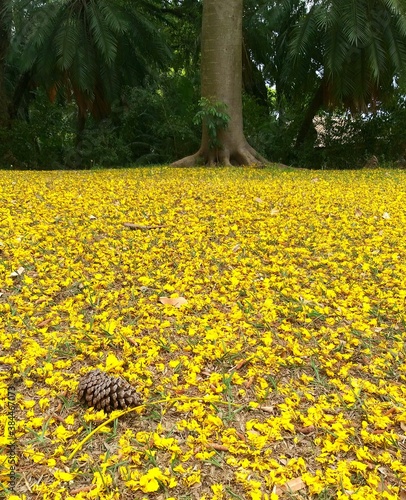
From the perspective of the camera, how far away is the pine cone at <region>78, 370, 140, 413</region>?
6.23 ft

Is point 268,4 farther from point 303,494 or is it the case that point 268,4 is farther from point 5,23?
point 303,494

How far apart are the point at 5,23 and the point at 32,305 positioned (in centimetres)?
967

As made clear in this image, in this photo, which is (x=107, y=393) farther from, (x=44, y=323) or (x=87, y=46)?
(x=87, y=46)

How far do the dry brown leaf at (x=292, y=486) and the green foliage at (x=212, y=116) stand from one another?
6.46 meters

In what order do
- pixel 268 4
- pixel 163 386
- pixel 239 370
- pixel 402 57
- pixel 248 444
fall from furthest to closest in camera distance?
pixel 268 4
pixel 402 57
pixel 239 370
pixel 163 386
pixel 248 444

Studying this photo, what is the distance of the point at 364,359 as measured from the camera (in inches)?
91.4

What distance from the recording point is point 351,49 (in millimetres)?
8445

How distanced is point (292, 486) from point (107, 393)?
73 cm

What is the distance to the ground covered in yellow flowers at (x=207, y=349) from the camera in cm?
165

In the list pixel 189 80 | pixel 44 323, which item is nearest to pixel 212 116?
pixel 189 80

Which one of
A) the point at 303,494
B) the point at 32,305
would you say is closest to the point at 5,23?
the point at 32,305

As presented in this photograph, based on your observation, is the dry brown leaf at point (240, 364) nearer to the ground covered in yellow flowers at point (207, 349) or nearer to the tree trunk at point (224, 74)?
the ground covered in yellow flowers at point (207, 349)

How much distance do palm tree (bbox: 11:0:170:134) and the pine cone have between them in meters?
8.15

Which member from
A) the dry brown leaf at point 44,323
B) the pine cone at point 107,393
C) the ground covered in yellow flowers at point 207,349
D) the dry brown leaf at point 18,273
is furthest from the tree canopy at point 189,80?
the pine cone at point 107,393
